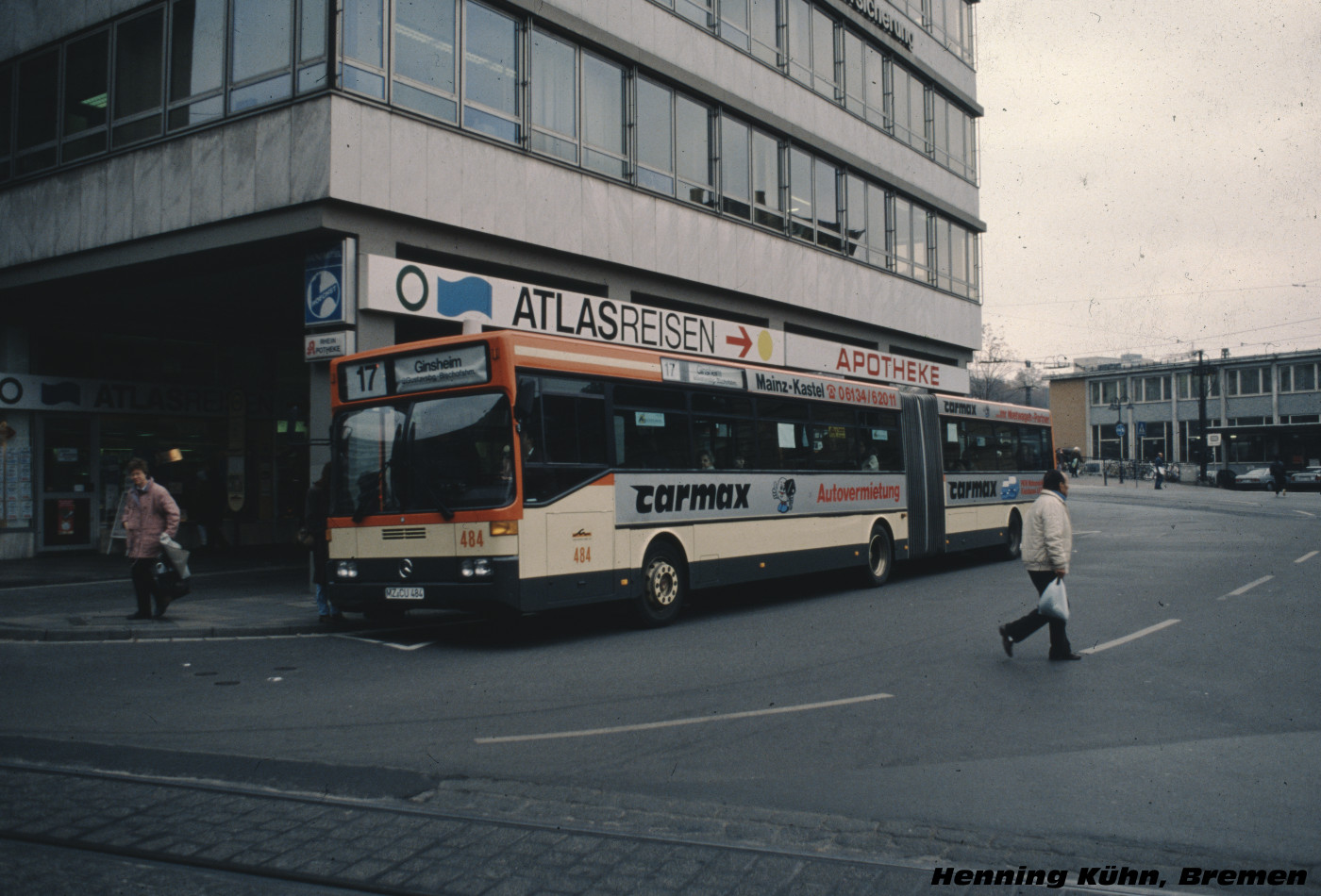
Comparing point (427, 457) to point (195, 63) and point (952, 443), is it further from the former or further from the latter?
point (952, 443)

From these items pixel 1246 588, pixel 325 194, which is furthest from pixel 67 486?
pixel 1246 588

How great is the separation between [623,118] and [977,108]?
19.6 m

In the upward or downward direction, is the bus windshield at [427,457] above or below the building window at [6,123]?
below

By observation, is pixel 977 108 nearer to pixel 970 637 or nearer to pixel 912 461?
pixel 912 461

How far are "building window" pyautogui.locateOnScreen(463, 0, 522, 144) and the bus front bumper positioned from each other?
888cm

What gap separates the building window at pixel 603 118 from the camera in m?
19.5

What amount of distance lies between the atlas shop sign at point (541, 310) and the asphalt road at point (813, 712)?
5.05 m

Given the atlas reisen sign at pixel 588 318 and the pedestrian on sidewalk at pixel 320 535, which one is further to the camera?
the atlas reisen sign at pixel 588 318

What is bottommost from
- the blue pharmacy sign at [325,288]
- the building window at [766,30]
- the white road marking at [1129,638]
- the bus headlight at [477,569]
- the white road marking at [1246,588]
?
the white road marking at [1129,638]

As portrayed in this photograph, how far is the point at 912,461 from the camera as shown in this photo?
1811 centimetres

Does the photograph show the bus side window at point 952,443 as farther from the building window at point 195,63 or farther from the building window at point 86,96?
the building window at point 86,96

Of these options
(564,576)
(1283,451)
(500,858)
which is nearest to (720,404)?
(564,576)

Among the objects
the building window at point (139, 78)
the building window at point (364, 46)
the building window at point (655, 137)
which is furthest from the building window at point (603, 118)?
the building window at point (139, 78)

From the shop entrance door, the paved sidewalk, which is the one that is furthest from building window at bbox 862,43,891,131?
the shop entrance door
